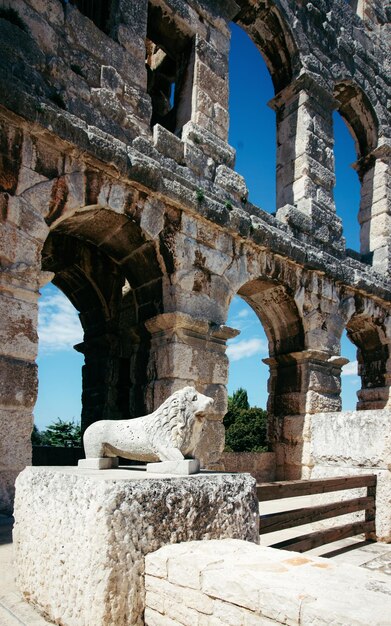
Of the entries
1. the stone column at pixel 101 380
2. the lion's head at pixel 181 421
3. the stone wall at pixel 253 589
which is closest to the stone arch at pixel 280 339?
the stone column at pixel 101 380

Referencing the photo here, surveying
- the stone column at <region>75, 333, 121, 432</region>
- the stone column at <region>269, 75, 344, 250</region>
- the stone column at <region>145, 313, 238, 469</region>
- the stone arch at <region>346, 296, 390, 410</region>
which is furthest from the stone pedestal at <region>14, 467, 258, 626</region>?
the stone arch at <region>346, 296, 390, 410</region>

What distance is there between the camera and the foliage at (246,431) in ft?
49.2

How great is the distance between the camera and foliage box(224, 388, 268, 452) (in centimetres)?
1499

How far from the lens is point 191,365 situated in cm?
586

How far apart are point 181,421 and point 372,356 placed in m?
8.13

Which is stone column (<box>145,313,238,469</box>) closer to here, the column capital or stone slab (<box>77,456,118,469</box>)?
stone slab (<box>77,456,118,469</box>)

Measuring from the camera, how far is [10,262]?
14.7 ft

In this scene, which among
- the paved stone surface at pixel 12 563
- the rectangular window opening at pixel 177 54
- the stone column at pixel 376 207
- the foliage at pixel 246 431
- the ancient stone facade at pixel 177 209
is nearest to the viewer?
the paved stone surface at pixel 12 563

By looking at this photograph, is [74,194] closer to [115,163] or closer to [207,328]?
[115,163]

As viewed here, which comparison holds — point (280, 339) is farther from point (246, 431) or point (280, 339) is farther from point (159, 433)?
point (246, 431)

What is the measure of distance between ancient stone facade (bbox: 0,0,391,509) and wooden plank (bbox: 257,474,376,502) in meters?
1.82

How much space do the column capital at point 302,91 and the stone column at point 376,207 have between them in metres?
1.81

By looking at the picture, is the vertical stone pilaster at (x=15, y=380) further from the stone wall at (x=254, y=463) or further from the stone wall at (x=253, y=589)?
the stone wall at (x=254, y=463)

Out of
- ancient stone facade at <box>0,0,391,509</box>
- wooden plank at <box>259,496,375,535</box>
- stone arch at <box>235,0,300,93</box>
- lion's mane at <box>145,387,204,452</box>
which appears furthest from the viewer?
stone arch at <box>235,0,300,93</box>
